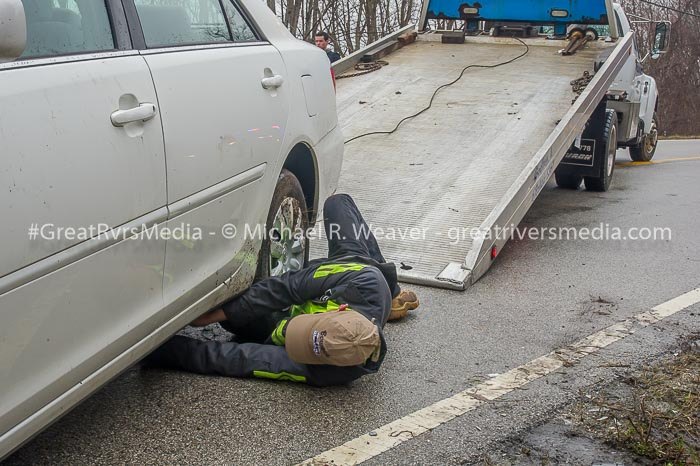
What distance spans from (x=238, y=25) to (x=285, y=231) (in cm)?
105

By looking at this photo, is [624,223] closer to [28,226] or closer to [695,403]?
[695,403]

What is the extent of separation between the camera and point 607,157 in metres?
9.34

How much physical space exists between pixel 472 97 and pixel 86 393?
6.18 meters

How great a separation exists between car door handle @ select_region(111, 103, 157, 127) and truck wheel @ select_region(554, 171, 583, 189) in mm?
7326

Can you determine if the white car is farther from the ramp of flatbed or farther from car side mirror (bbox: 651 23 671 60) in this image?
car side mirror (bbox: 651 23 671 60)

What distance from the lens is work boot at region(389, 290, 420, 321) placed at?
469 centimetres

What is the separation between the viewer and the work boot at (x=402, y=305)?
469 cm

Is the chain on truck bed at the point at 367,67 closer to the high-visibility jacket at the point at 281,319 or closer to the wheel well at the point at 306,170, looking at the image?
the wheel well at the point at 306,170

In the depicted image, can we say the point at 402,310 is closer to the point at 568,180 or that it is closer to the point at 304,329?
the point at 304,329

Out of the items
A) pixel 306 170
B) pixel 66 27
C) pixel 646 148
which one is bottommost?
pixel 646 148

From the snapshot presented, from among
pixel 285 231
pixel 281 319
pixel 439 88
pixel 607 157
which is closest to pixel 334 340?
pixel 281 319

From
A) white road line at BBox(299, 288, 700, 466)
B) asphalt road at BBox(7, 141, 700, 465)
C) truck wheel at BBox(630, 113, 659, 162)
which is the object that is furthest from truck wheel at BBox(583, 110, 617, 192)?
white road line at BBox(299, 288, 700, 466)

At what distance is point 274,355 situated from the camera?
3.76m

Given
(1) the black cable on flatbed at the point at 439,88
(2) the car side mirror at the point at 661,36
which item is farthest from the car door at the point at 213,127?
(2) the car side mirror at the point at 661,36
